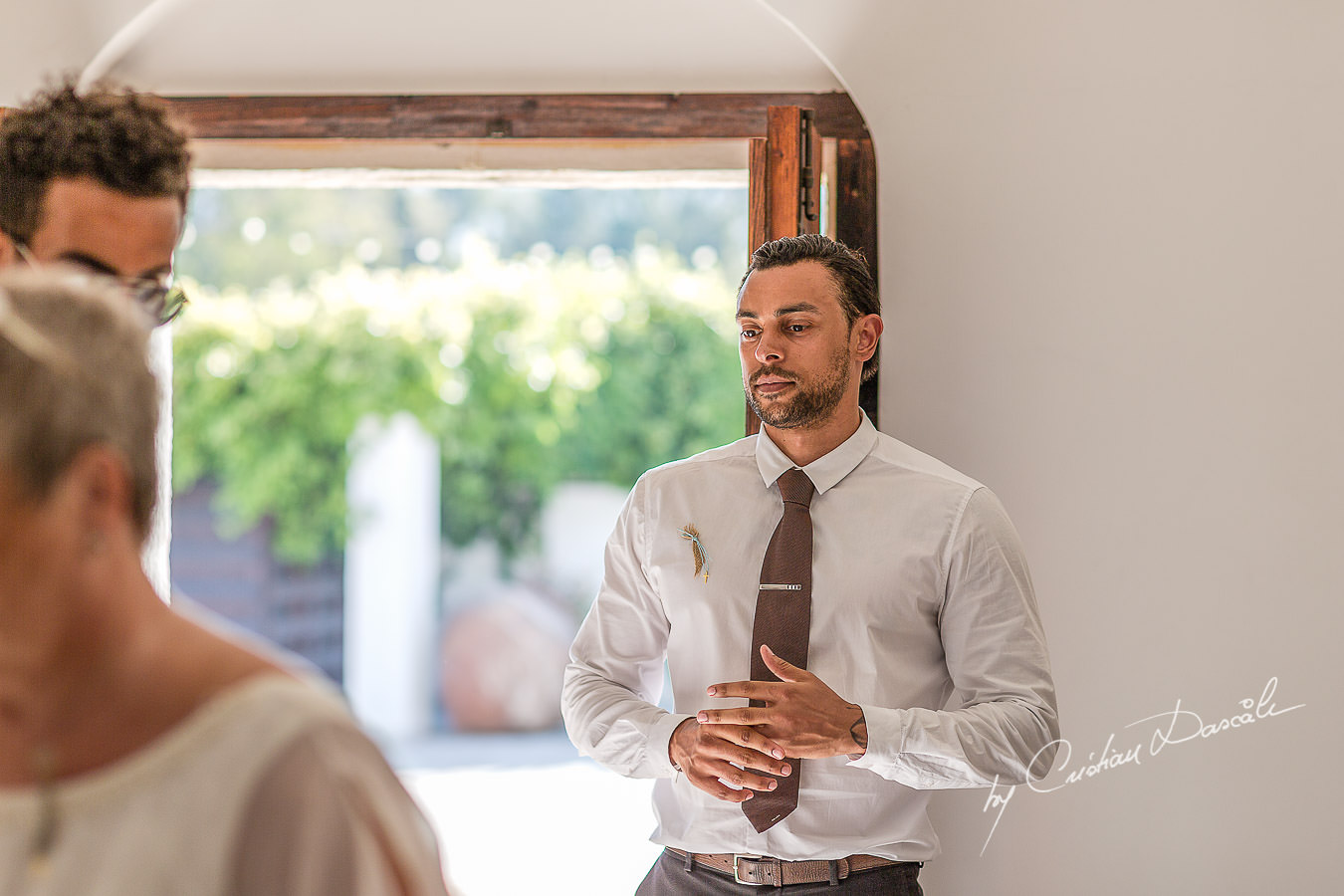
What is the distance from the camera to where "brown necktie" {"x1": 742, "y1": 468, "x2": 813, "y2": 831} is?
189cm

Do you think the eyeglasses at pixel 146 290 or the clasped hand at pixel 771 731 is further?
the clasped hand at pixel 771 731

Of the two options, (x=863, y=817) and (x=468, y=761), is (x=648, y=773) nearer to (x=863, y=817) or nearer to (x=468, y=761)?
(x=863, y=817)

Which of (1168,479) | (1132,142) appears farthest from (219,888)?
(1132,142)

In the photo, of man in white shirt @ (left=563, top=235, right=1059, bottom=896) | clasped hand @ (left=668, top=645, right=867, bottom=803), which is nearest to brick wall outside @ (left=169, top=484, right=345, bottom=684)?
man in white shirt @ (left=563, top=235, right=1059, bottom=896)

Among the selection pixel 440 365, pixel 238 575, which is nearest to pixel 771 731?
pixel 440 365

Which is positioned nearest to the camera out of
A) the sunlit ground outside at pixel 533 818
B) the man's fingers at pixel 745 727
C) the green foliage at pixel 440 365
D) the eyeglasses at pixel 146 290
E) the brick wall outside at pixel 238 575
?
the eyeglasses at pixel 146 290

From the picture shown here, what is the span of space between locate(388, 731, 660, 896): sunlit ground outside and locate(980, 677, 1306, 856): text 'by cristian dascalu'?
3.06 m

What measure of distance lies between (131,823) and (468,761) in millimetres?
7390

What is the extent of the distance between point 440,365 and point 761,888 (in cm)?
555

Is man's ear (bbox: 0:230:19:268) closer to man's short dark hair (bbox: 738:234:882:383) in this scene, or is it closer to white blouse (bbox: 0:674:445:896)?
white blouse (bbox: 0:674:445:896)

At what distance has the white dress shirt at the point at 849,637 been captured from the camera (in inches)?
70.7

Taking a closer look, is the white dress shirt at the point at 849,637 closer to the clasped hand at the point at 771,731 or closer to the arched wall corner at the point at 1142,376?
the clasped hand at the point at 771,731

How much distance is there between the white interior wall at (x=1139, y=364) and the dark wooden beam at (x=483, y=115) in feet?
1.00

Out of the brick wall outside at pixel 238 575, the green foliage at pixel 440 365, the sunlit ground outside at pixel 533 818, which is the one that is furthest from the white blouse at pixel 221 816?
the brick wall outside at pixel 238 575
